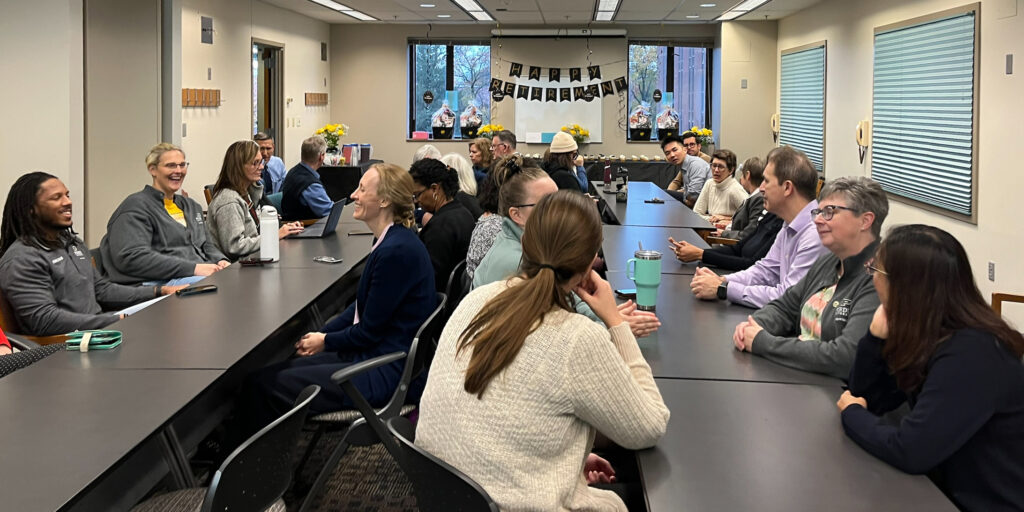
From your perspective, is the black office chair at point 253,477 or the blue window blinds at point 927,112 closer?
the black office chair at point 253,477

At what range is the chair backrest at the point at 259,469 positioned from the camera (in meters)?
1.82

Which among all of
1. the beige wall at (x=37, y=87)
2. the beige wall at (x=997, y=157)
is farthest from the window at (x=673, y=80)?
the beige wall at (x=37, y=87)

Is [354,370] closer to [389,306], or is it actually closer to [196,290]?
[389,306]

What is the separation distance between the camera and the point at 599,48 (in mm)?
14055

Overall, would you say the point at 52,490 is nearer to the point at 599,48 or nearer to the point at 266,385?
the point at 266,385

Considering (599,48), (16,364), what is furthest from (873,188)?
(599,48)

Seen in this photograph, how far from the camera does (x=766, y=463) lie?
1793mm

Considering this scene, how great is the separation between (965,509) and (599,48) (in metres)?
12.8

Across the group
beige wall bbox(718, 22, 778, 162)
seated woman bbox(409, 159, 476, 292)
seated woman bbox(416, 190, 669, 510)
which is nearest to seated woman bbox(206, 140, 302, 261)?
seated woman bbox(409, 159, 476, 292)

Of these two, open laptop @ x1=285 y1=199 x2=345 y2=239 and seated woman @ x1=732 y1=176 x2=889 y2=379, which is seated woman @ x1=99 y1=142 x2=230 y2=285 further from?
seated woman @ x1=732 y1=176 x2=889 y2=379

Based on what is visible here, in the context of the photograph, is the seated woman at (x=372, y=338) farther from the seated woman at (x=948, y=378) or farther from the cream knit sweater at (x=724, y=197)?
the cream knit sweater at (x=724, y=197)

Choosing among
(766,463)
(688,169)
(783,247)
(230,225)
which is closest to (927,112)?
(688,169)

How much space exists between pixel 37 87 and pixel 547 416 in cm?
567

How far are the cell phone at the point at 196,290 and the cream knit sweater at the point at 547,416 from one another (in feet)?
7.27
